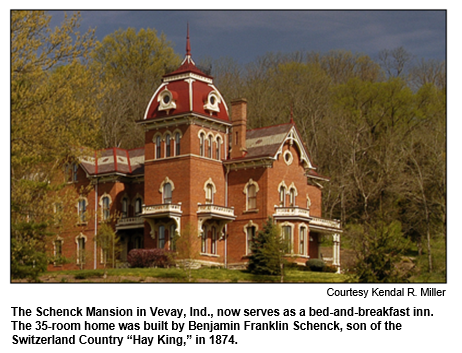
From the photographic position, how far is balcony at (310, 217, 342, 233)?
174 feet

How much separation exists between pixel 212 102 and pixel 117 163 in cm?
800

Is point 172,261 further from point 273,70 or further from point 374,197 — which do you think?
point 273,70

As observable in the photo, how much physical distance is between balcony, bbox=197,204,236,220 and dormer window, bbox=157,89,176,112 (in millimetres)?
6055

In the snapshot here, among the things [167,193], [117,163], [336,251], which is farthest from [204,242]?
[336,251]

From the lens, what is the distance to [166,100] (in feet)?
166

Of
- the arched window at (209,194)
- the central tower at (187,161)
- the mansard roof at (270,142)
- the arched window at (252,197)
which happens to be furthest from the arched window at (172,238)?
the mansard roof at (270,142)

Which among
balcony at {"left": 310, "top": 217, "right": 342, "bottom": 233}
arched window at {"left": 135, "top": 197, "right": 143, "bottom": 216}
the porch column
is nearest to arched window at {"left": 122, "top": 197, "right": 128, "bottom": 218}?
arched window at {"left": 135, "top": 197, "right": 143, "bottom": 216}

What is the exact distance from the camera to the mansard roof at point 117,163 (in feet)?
179

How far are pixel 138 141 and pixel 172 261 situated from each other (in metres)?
27.6

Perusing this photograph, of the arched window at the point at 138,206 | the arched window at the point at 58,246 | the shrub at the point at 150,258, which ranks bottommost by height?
the shrub at the point at 150,258

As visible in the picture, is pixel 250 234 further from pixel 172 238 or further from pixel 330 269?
pixel 330 269

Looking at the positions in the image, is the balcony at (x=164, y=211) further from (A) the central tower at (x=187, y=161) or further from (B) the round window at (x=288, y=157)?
(B) the round window at (x=288, y=157)

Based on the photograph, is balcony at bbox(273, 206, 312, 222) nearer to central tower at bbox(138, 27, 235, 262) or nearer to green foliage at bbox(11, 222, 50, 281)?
central tower at bbox(138, 27, 235, 262)
